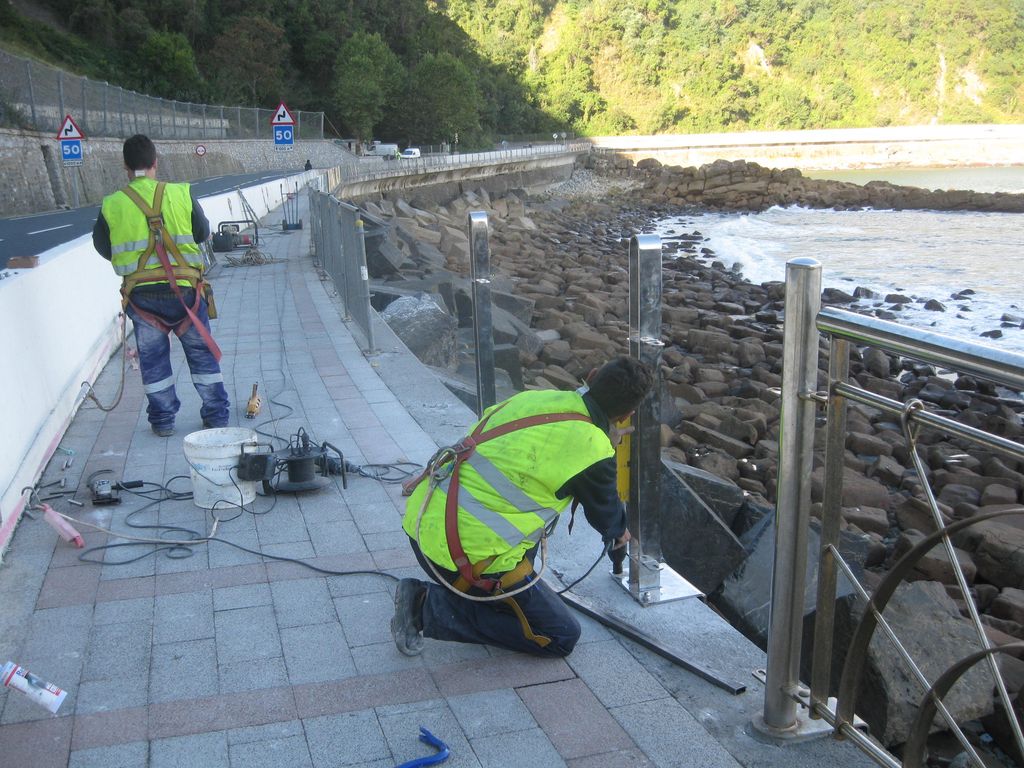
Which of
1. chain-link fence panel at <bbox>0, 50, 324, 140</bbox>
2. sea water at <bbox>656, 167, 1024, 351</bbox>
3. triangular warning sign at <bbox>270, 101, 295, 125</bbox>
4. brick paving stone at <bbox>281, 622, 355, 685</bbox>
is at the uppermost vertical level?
chain-link fence panel at <bbox>0, 50, 324, 140</bbox>

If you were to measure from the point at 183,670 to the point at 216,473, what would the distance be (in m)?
1.60

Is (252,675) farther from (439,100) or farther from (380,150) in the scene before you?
(439,100)

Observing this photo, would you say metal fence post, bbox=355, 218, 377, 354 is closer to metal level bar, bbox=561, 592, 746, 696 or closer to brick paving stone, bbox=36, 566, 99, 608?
brick paving stone, bbox=36, 566, 99, 608

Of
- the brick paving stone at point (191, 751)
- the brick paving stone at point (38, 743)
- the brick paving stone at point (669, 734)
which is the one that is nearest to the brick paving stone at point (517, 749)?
the brick paving stone at point (669, 734)

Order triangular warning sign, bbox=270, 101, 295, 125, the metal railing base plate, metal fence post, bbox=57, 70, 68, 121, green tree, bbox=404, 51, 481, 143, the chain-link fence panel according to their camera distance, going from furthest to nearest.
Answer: green tree, bbox=404, 51, 481, 143 → metal fence post, bbox=57, 70, 68, 121 → triangular warning sign, bbox=270, 101, 295, 125 → the chain-link fence panel → the metal railing base plate

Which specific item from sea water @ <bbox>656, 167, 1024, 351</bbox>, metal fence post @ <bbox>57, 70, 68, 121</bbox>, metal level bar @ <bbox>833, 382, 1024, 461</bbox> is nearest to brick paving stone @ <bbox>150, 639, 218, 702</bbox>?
metal level bar @ <bbox>833, 382, 1024, 461</bbox>

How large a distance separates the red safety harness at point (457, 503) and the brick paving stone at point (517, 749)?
546 millimetres

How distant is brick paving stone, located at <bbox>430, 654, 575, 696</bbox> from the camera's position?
326 cm

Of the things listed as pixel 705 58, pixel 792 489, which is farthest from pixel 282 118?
pixel 705 58

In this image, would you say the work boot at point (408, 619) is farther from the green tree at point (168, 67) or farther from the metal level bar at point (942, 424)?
the green tree at point (168, 67)

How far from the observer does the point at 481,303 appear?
5.23m

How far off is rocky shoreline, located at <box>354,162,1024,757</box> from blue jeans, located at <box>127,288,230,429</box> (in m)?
3.58

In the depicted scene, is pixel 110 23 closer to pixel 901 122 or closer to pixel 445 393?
pixel 445 393

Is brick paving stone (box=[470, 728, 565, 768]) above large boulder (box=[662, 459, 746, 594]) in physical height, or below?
above
